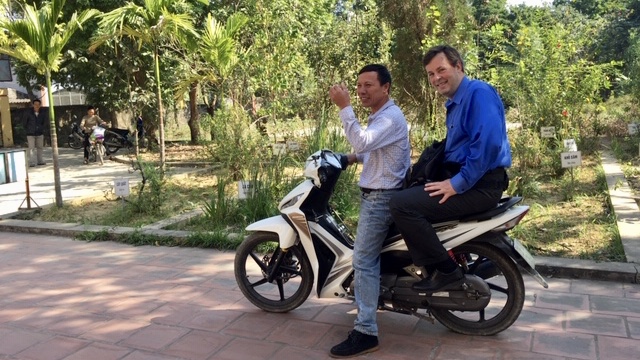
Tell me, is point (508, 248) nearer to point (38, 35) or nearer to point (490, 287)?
point (490, 287)

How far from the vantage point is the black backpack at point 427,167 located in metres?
3.30

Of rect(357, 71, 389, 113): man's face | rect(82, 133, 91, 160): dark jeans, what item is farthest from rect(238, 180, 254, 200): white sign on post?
rect(82, 133, 91, 160): dark jeans

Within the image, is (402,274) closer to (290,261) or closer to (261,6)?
(290,261)

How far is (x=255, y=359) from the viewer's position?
3.37 meters

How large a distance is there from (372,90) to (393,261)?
1.09 m

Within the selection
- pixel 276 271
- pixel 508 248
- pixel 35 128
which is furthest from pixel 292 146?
pixel 35 128

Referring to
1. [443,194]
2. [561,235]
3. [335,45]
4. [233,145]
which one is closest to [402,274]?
[443,194]

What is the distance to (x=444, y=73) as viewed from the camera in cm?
324

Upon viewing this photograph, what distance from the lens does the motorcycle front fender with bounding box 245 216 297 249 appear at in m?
3.82

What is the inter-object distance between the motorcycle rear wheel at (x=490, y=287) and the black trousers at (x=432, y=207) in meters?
A: 0.28

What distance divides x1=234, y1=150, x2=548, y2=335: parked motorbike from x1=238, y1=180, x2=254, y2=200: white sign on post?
86.7 inches

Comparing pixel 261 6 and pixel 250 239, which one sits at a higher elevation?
pixel 261 6

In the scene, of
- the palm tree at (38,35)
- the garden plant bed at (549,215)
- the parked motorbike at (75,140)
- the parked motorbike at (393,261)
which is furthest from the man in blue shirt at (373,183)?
the parked motorbike at (75,140)

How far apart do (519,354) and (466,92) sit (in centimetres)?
156
